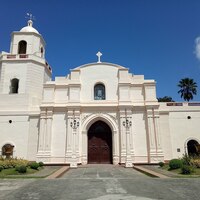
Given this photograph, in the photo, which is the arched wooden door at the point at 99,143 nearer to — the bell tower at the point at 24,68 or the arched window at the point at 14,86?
the bell tower at the point at 24,68

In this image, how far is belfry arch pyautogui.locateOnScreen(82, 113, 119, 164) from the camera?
20.7 meters

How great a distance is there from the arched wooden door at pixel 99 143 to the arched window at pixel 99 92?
2879 millimetres

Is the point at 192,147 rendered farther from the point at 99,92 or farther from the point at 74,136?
the point at 74,136

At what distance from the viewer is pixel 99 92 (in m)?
23.5

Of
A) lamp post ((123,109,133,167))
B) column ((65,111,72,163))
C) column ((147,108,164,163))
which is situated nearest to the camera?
lamp post ((123,109,133,167))

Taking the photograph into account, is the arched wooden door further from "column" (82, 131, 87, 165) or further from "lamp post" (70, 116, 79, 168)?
"lamp post" (70, 116, 79, 168)

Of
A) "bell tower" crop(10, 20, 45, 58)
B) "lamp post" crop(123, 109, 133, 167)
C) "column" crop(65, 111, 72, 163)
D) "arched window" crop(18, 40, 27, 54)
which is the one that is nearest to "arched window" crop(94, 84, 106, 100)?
"column" crop(65, 111, 72, 163)

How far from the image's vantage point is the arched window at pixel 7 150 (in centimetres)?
2092

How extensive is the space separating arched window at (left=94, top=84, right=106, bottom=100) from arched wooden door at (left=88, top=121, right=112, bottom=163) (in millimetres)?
2879

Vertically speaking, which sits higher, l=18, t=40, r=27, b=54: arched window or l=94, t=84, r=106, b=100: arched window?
l=18, t=40, r=27, b=54: arched window

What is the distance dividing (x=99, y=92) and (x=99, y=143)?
5818 mm

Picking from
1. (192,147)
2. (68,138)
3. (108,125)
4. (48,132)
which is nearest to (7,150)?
(48,132)

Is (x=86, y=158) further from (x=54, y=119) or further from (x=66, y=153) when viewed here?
(x=54, y=119)

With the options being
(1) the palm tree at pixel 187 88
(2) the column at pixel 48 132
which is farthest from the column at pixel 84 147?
(1) the palm tree at pixel 187 88
